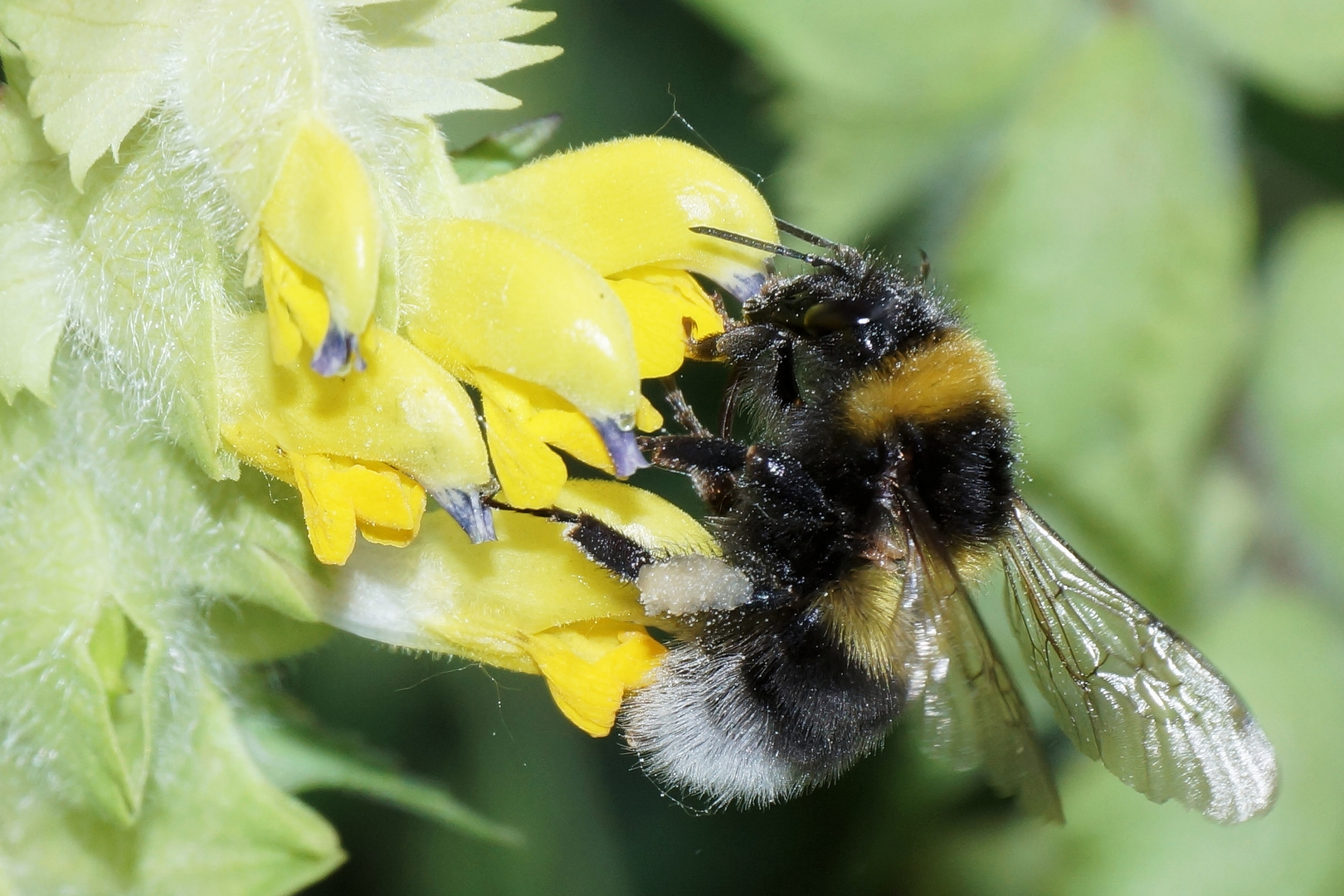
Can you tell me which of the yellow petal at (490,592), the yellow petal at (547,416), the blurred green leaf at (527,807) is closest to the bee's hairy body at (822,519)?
the yellow petal at (490,592)

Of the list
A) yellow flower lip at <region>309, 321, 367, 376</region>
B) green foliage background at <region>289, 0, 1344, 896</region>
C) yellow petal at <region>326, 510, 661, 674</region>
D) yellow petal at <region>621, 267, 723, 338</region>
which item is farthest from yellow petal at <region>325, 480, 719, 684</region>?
green foliage background at <region>289, 0, 1344, 896</region>

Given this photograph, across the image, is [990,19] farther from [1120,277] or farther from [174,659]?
[174,659]

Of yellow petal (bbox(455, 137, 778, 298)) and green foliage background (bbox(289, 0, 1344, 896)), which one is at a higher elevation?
yellow petal (bbox(455, 137, 778, 298))

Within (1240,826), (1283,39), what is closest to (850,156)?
(1283,39)

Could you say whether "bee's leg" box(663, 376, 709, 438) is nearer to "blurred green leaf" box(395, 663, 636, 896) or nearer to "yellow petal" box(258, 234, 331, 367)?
"yellow petal" box(258, 234, 331, 367)

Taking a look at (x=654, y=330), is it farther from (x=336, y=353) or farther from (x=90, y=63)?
(x=90, y=63)

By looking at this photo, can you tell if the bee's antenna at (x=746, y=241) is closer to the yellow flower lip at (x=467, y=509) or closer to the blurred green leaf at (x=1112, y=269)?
the yellow flower lip at (x=467, y=509)
